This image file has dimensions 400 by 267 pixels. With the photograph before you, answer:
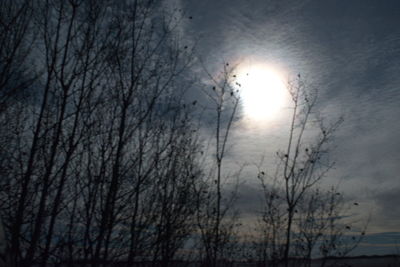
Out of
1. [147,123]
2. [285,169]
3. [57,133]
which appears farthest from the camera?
[285,169]

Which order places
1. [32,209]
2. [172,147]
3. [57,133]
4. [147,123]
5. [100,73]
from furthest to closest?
1. [172,147]
2. [147,123]
3. [100,73]
4. [32,209]
5. [57,133]

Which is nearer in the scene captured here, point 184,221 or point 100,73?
point 100,73

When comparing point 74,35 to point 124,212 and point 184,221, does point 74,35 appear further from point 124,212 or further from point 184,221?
point 184,221

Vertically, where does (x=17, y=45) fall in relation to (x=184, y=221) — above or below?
above

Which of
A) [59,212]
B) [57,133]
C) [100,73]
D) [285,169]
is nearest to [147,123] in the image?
[100,73]

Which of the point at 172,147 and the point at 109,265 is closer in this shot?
the point at 109,265

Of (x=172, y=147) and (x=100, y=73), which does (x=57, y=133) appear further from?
(x=172, y=147)

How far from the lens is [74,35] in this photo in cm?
516

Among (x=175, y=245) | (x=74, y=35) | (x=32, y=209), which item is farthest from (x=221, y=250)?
(x=74, y=35)

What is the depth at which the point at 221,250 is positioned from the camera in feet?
A: 25.1

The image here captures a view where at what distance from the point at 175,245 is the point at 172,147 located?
2213 mm

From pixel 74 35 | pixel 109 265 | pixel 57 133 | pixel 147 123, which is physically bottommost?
pixel 109 265

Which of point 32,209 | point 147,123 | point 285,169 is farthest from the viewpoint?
point 285,169

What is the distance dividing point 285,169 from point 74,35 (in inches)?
216
